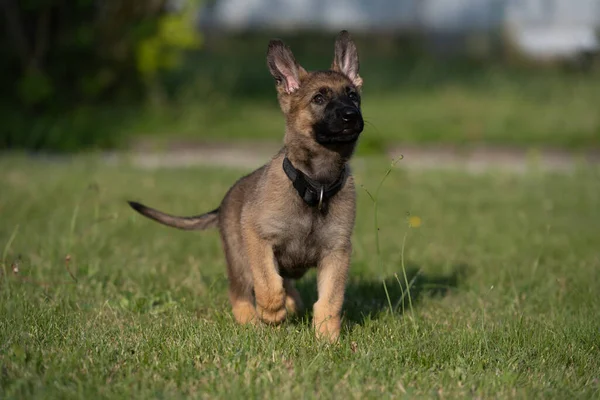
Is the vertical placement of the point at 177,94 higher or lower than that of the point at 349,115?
lower

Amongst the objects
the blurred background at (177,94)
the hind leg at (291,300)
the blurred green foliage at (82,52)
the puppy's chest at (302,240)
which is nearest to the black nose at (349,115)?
→ the puppy's chest at (302,240)

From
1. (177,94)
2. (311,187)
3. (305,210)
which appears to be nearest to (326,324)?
(305,210)

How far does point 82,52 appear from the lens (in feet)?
53.7

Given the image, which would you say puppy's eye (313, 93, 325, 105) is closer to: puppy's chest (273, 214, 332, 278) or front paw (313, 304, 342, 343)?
puppy's chest (273, 214, 332, 278)

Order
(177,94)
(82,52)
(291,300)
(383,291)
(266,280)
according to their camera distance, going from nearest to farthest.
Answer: (266,280)
(291,300)
(383,291)
(82,52)
(177,94)

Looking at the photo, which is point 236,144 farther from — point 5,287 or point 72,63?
point 5,287

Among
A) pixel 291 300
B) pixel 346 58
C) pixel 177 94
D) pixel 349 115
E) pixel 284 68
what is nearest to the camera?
pixel 349 115

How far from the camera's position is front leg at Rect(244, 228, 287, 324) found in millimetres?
4684

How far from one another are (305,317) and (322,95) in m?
1.32

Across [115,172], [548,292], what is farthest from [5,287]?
[115,172]

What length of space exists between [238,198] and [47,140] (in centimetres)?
961

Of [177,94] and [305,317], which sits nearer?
[305,317]

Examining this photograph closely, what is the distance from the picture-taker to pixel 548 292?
599 cm

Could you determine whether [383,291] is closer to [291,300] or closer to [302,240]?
[291,300]
